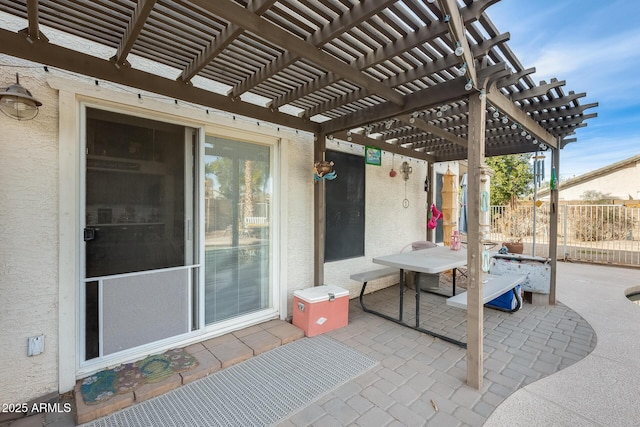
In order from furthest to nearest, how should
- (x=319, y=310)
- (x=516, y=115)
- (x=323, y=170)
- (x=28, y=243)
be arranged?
1. (x=323, y=170)
2. (x=319, y=310)
3. (x=516, y=115)
4. (x=28, y=243)

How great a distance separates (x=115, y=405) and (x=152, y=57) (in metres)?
2.94

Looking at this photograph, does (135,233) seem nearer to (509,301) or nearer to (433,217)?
(509,301)

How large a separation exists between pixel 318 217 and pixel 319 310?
Answer: 1.29m

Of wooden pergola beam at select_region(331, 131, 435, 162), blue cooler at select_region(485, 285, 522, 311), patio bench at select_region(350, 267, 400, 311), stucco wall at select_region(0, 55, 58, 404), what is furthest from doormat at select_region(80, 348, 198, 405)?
blue cooler at select_region(485, 285, 522, 311)

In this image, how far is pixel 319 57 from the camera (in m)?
2.23

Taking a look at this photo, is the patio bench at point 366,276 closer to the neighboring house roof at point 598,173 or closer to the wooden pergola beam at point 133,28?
the wooden pergola beam at point 133,28

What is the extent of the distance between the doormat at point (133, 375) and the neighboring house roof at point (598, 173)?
58.8 ft

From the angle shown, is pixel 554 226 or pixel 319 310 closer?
pixel 319 310

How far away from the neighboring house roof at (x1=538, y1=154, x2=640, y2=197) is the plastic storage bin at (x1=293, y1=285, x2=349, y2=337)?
16018mm

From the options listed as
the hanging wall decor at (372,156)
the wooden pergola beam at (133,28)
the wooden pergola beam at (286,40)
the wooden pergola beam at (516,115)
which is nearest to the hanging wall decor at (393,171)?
the hanging wall decor at (372,156)

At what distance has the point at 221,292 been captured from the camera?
11.1 ft

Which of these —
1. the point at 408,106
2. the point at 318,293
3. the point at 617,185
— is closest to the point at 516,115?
the point at 408,106

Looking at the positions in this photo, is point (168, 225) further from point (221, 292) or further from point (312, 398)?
point (312, 398)

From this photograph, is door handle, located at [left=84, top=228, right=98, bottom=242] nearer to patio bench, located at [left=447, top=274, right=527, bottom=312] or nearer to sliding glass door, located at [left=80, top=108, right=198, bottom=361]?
sliding glass door, located at [left=80, top=108, right=198, bottom=361]
